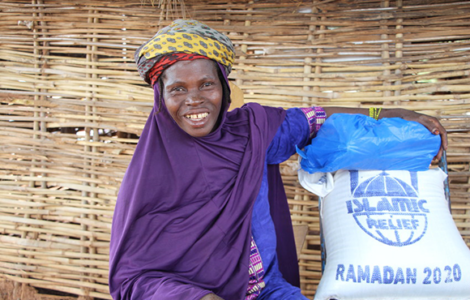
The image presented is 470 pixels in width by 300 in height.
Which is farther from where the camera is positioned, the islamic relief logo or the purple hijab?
the islamic relief logo

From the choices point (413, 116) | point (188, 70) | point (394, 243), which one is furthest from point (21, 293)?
point (413, 116)

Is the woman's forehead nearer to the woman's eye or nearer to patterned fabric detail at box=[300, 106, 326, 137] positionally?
the woman's eye

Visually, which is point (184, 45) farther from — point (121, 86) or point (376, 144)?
point (121, 86)

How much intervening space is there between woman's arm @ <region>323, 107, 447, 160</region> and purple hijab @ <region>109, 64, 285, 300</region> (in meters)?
0.53

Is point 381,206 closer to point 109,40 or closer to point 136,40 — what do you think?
point 136,40

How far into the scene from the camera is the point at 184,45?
61.6 inches

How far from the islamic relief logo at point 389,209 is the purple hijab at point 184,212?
1.60ft

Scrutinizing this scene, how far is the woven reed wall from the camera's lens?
2.55 meters

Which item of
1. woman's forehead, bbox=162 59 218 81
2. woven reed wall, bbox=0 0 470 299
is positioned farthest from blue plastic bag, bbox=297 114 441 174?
woven reed wall, bbox=0 0 470 299

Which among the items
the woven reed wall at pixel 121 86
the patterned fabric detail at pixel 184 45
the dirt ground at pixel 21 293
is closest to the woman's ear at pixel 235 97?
the woven reed wall at pixel 121 86

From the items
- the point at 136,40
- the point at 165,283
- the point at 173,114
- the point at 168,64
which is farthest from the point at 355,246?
the point at 136,40

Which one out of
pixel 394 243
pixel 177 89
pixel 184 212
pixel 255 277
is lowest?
pixel 255 277

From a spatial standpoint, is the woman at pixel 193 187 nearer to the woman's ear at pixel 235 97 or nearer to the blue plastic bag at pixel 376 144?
the blue plastic bag at pixel 376 144

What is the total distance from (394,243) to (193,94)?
1082 mm
